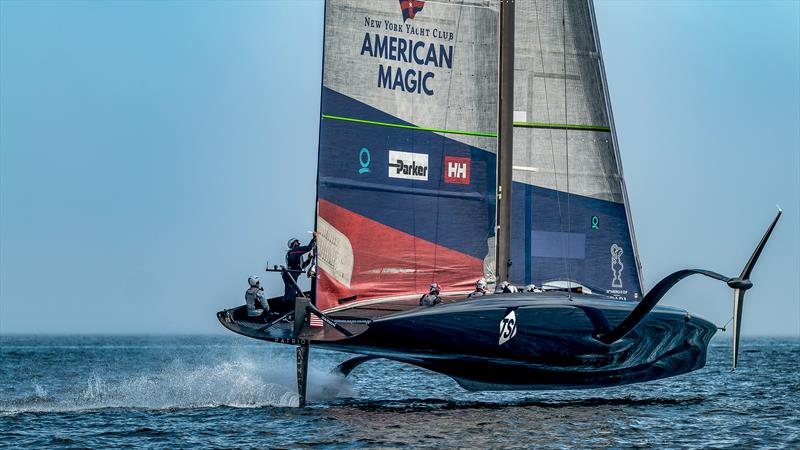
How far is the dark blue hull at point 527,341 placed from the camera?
16.4m

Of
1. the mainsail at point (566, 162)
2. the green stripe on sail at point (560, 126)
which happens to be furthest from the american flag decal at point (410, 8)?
the green stripe on sail at point (560, 126)

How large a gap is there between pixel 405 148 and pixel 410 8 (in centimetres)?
217

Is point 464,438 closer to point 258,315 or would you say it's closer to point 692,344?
point 258,315

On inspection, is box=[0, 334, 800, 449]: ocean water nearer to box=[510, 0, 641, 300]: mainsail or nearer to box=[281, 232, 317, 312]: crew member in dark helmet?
box=[281, 232, 317, 312]: crew member in dark helmet

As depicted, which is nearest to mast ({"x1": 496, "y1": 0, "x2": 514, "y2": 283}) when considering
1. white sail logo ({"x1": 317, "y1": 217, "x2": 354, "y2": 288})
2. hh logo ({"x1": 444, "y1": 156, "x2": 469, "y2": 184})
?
hh logo ({"x1": 444, "y1": 156, "x2": 469, "y2": 184})

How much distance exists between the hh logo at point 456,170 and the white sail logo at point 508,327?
2720 millimetres

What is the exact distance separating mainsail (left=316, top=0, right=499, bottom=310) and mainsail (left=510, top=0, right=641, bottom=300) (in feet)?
3.63

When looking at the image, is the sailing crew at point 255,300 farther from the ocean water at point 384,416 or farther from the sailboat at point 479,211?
the ocean water at point 384,416

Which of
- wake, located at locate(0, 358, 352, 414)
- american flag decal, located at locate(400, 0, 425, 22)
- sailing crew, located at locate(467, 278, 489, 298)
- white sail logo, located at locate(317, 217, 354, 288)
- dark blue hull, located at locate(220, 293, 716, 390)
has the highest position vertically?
american flag decal, located at locate(400, 0, 425, 22)

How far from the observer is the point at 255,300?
18.1m

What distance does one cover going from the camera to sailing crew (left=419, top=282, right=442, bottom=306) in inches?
675

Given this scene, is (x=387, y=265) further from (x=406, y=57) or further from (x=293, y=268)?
(x=406, y=57)

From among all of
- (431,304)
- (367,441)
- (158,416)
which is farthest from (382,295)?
(158,416)

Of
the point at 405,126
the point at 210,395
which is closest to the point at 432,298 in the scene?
the point at 405,126
